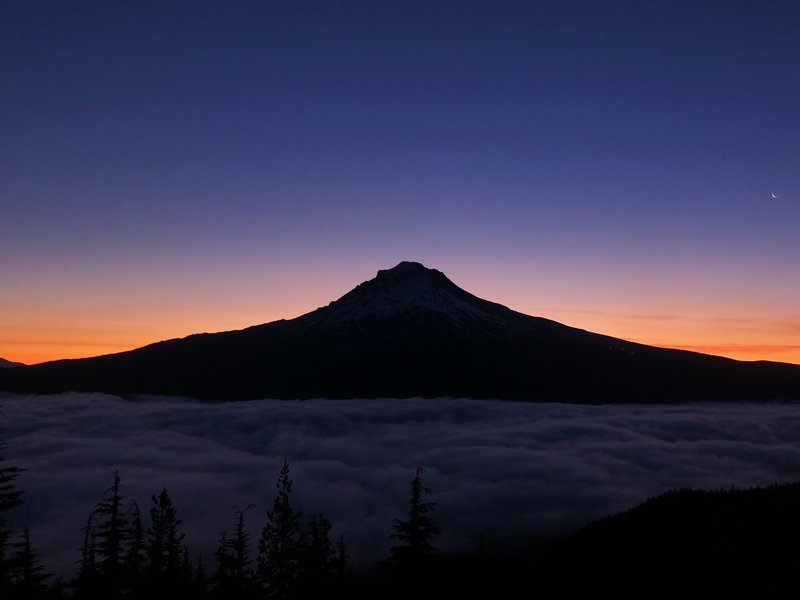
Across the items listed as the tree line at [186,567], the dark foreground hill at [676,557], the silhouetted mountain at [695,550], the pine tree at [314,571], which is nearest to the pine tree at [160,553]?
the tree line at [186,567]

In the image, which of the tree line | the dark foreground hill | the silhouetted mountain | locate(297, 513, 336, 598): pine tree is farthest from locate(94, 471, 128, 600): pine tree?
the silhouetted mountain

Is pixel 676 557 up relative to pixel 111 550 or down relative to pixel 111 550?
down

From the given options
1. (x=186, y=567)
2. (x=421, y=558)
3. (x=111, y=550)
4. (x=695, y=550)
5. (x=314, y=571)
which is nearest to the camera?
A: (x=421, y=558)

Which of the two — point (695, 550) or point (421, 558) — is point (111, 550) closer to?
point (421, 558)

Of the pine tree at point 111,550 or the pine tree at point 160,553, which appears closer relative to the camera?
the pine tree at point 111,550

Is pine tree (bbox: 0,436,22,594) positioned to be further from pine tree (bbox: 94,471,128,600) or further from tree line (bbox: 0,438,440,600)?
pine tree (bbox: 94,471,128,600)

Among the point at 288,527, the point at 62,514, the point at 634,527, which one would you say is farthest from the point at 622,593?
the point at 62,514

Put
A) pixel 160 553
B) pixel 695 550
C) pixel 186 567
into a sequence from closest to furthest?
pixel 160 553 → pixel 186 567 → pixel 695 550

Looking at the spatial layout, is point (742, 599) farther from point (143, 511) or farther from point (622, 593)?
point (143, 511)

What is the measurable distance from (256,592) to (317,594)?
450cm

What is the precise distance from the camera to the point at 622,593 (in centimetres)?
6988

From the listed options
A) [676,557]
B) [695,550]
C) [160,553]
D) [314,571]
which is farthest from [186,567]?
[695,550]

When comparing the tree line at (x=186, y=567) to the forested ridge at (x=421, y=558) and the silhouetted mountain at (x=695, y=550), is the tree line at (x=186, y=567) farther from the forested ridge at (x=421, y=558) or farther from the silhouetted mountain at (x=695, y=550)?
the silhouetted mountain at (x=695, y=550)

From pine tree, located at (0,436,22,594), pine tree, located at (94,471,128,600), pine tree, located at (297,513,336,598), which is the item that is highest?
pine tree, located at (0,436,22,594)
